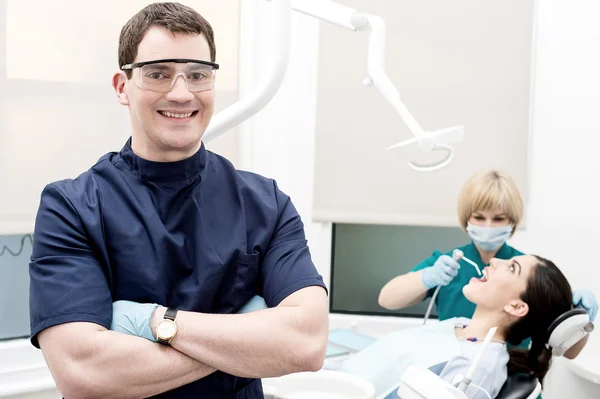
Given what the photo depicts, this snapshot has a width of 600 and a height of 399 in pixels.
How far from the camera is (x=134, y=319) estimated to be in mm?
1062

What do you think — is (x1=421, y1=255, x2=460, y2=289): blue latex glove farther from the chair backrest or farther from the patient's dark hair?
the chair backrest

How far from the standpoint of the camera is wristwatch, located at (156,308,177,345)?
1.04 m

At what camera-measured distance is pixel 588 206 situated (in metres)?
2.42

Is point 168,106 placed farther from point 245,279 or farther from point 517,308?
point 517,308

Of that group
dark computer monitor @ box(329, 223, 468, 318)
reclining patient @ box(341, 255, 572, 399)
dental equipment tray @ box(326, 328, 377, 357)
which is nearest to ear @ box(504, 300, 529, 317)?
reclining patient @ box(341, 255, 572, 399)

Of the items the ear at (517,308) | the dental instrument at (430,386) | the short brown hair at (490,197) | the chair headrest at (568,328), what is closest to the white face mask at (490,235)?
the short brown hair at (490,197)

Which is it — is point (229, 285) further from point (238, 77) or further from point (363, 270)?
point (363, 270)

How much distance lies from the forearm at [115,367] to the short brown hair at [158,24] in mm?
499

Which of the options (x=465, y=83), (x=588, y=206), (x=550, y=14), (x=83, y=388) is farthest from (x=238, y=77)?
(x=83, y=388)

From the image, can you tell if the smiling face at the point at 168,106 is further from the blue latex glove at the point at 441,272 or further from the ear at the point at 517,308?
the ear at the point at 517,308

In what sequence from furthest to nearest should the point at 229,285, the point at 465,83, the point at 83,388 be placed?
the point at 465,83, the point at 229,285, the point at 83,388

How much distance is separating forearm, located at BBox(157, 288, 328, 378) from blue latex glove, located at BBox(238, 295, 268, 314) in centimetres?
8

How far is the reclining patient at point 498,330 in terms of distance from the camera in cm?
185

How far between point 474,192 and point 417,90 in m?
0.61
